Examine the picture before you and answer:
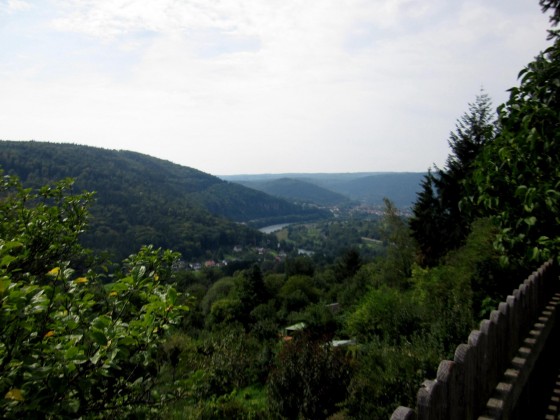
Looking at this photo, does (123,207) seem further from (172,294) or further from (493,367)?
(493,367)

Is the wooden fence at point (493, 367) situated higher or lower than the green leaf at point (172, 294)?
lower

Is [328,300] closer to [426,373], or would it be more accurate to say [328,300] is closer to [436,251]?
[436,251]

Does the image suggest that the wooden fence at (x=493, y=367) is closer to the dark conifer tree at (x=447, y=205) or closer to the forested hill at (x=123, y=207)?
the dark conifer tree at (x=447, y=205)

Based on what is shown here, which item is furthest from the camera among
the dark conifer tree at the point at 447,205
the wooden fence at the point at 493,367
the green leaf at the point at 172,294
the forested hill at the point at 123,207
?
the forested hill at the point at 123,207

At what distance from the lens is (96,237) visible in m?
87.9

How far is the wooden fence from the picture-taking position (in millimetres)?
2082

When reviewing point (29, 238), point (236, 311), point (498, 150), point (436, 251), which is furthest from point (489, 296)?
point (236, 311)

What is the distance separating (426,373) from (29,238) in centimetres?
592

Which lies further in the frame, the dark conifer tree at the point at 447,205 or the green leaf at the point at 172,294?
the dark conifer tree at the point at 447,205

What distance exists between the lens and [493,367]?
3.10 metres

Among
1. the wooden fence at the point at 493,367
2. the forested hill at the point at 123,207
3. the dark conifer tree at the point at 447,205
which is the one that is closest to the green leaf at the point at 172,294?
the wooden fence at the point at 493,367

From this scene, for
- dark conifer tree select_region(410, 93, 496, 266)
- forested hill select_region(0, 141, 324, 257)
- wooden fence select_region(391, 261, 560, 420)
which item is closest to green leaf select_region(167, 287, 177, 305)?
wooden fence select_region(391, 261, 560, 420)

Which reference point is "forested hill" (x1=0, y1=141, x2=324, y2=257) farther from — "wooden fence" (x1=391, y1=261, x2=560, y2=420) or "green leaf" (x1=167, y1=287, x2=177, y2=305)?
"green leaf" (x1=167, y1=287, x2=177, y2=305)

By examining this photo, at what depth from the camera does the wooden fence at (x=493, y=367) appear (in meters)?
2.08
